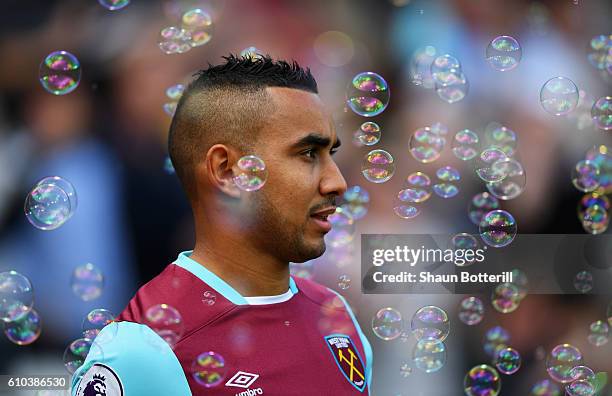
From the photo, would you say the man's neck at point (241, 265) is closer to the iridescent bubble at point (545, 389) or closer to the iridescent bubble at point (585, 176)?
the iridescent bubble at point (585, 176)

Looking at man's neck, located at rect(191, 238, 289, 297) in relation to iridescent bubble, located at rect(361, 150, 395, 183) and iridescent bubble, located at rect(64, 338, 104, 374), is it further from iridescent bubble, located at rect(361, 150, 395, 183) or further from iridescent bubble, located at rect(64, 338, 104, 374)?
iridescent bubble, located at rect(361, 150, 395, 183)

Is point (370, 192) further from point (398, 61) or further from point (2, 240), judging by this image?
point (2, 240)

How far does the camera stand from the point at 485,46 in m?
4.10

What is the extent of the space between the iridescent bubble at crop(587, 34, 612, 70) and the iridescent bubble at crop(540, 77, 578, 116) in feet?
1.50

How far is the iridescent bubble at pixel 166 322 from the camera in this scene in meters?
1.94

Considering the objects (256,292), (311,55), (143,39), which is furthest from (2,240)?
(256,292)

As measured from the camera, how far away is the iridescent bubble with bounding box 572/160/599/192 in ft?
13.0

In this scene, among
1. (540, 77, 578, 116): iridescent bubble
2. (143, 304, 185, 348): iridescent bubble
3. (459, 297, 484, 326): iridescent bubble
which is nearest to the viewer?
(143, 304, 185, 348): iridescent bubble

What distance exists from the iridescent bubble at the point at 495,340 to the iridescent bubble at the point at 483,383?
22.5 inches

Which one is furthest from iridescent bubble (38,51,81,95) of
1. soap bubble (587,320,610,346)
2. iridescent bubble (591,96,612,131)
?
soap bubble (587,320,610,346)

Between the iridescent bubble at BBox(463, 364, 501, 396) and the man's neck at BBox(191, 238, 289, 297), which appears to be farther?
the iridescent bubble at BBox(463, 364, 501, 396)

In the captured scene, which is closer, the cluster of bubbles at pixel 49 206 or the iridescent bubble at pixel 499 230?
the cluster of bubbles at pixel 49 206

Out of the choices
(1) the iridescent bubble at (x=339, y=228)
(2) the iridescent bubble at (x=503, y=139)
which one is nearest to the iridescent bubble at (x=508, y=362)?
(1) the iridescent bubble at (x=339, y=228)

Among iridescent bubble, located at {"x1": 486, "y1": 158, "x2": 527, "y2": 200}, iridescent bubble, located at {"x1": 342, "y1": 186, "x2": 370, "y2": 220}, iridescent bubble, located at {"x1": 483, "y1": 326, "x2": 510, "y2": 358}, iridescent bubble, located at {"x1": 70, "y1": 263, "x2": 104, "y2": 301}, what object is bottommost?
iridescent bubble, located at {"x1": 483, "y1": 326, "x2": 510, "y2": 358}
